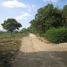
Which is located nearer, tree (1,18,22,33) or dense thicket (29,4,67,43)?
dense thicket (29,4,67,43)

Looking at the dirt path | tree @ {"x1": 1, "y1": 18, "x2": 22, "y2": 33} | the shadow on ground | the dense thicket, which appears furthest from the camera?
tree @ {"x1": 1, "y1": 18, "x2": 22, "y2": 33}

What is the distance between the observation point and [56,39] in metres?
37.7

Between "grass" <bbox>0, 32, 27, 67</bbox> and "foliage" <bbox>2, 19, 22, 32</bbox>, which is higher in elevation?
"foliage" <bbox>2, 19, 22, 32</bbox>

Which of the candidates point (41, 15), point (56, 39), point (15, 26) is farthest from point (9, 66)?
point (15, 26)

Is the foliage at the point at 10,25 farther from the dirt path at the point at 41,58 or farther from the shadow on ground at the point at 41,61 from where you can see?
the shadow on ground at the point at 41,61

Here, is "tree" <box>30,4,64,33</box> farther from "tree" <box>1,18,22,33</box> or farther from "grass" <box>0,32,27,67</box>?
"tree" <box>1,18,22,33</box>

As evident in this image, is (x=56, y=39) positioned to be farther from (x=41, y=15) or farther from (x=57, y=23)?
(x=41, y=15)

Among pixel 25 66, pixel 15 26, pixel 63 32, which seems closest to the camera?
pixel 25 66

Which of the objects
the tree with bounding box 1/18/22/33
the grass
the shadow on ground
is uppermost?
the tree with bounding box 1/18/22/33

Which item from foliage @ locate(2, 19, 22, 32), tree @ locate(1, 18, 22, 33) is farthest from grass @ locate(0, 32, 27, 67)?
foliage @ locate(2, 19, 22, 32)

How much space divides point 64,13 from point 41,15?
8885 mm

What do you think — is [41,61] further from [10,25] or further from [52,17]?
[10,25]

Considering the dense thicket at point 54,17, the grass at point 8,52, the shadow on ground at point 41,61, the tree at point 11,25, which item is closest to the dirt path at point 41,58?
the shadow on ground at point 41,61

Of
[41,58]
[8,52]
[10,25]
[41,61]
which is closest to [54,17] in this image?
[8,52]
